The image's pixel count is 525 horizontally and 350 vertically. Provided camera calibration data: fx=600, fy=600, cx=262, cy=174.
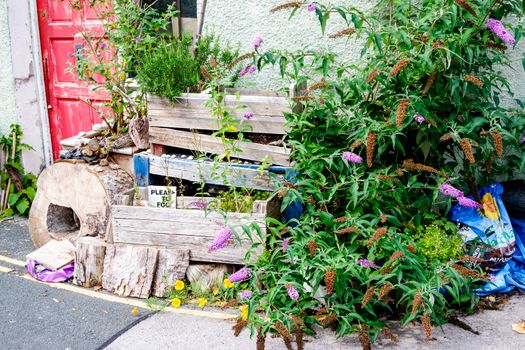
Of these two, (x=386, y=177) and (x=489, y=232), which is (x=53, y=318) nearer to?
(x=386, y=177)

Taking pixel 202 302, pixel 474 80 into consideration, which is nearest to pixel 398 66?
pixel 474 80

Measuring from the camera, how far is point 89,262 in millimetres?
4875

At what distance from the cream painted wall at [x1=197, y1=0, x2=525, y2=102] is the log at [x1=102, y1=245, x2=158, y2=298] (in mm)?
1705

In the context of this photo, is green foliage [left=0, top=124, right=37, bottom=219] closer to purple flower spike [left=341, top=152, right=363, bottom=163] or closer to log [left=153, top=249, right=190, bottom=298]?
log [left=153, top=249, right=190, bottom=298]

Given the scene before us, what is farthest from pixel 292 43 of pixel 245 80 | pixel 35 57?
pixel 35 57

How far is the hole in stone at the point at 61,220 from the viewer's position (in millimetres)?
5707

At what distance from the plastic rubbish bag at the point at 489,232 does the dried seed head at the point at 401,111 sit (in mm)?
1049

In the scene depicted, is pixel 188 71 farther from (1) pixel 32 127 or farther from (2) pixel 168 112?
(1) pixel 32 127

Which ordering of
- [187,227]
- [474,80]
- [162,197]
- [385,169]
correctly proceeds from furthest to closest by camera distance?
[162,197], [187,227], [385,169], [474,80]

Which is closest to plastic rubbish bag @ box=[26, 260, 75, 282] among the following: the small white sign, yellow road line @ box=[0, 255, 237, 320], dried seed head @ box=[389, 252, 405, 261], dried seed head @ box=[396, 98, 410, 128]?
yellow road line @ box=[0, 255, 237, 320]

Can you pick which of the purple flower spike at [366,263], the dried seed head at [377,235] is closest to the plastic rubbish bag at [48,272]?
the purple flower spike at [366,263]

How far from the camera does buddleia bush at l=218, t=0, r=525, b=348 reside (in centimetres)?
382

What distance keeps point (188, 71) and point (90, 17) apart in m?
1.85

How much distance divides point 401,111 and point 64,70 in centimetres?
433
